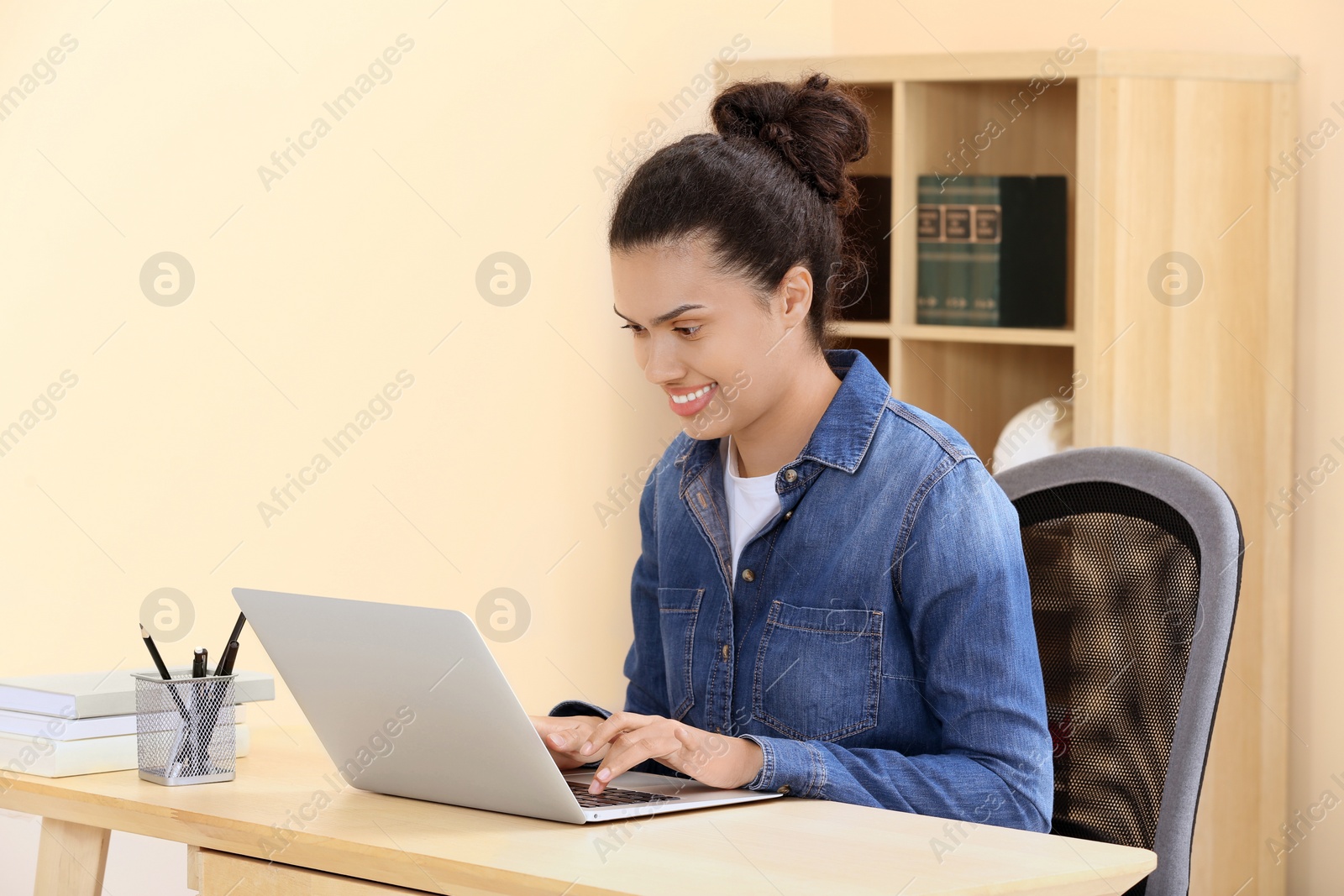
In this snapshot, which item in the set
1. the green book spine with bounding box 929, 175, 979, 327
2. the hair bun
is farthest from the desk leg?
the green book spine with bounding box 929, 175, 979, 327

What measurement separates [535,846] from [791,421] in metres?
0.66

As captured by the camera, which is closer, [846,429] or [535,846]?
[535,846]

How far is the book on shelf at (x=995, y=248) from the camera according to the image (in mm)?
2744

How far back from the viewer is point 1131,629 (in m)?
1.58

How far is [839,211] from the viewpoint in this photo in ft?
5.64

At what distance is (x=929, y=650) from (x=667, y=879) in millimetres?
498

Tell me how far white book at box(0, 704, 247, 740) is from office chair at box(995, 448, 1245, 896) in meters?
0.87

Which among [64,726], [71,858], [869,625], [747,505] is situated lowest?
[71,858]

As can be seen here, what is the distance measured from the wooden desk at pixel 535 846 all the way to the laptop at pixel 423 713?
0.8 inches

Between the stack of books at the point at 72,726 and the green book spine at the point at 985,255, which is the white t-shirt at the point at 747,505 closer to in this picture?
the stack of books at the point at 72,726

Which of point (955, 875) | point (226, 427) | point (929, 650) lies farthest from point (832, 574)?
A: point (226, 427)

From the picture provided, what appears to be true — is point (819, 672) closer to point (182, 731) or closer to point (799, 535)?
point (799, 535)

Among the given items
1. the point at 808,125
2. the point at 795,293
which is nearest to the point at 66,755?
the point at 795,293

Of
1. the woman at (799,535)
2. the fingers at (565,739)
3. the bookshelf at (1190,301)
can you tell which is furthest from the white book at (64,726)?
the bookshelf at (1190,301)
